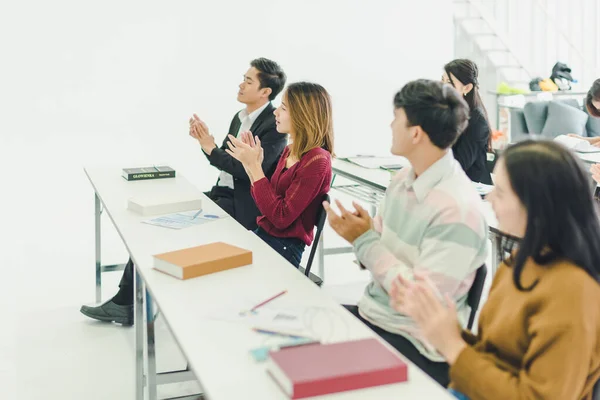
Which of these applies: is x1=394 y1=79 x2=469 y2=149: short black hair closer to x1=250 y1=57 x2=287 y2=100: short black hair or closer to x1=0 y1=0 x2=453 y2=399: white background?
x1=250 y1=57 x2=287 y2=100: short black hair

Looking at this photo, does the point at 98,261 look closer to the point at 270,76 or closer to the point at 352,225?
the point at 270,76

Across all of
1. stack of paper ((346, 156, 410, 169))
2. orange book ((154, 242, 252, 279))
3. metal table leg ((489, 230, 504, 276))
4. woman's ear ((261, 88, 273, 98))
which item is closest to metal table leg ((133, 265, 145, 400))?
orange book ((154, 242, 252, 279))

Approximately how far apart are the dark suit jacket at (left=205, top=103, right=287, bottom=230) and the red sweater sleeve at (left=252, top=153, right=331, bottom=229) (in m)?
0.60

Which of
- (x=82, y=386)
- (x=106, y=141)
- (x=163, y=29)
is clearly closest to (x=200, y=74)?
(x=163, y=29)

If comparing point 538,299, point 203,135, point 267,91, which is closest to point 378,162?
point 267,91

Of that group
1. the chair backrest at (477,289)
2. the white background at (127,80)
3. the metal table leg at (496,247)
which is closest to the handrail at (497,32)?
the white background at (127,80)

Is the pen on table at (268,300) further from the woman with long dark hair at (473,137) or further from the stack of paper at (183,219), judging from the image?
the woman with long dark hair at (473,137)

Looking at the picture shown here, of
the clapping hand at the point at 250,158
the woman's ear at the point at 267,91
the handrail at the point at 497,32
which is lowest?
the clapping hand at the point at 250,158

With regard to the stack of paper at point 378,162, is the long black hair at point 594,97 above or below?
above

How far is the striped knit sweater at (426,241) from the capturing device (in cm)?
190

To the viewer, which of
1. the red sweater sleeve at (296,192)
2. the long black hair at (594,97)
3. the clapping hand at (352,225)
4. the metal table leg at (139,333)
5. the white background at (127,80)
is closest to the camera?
the clapping hand at (352,225)

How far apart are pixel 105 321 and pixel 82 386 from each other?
0.67 metres

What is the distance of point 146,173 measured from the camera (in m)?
3.78

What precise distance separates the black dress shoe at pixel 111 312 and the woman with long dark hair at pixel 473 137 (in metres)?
1.77
